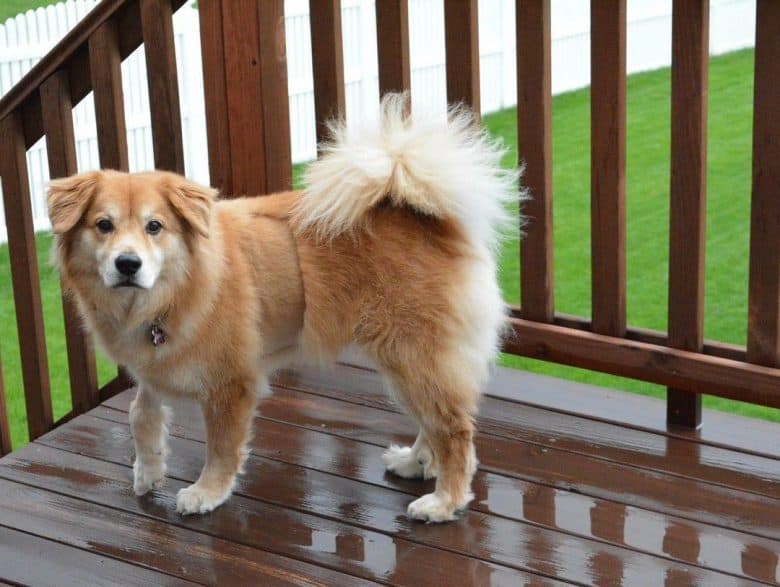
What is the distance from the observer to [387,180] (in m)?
2.63

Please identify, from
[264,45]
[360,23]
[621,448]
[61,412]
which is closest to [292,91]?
[360,23]

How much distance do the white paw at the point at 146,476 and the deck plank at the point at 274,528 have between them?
0.9 inches

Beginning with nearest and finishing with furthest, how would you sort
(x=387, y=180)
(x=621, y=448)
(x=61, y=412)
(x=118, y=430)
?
(x=387, y=180), (x=621, y=448), (x=118, y=430), (x=61, y=412)

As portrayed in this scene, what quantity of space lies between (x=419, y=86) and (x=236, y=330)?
23.8 ft

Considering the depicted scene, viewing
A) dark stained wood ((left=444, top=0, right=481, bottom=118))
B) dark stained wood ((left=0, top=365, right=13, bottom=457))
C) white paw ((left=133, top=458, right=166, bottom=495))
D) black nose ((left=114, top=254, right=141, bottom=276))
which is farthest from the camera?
dark stained wood ((left=0, top=365, right=13, bottom=457))

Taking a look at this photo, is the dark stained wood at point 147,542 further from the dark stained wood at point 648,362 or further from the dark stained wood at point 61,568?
the dark stained wood at point 648,362

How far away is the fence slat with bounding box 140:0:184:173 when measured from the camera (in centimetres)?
323

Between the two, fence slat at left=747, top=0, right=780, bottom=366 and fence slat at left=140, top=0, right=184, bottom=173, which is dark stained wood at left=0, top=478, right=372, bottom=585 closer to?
fence slat at left=140, top=0, right=184, bottom=173

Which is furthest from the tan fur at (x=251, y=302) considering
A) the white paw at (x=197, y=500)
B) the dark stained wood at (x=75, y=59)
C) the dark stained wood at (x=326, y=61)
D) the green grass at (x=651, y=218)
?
the green grass at (x=651, y=218)

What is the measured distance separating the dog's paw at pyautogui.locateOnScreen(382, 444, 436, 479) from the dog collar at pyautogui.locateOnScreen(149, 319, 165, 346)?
0.71 metres

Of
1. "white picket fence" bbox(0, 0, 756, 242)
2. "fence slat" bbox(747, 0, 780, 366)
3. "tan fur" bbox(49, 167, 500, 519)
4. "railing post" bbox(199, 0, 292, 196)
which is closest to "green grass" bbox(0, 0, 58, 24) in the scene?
"white picket fence" bbox(0, 0, 756, 242)

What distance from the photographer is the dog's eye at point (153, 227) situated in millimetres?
2484

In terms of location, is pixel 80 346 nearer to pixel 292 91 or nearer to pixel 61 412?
pixel 61 412

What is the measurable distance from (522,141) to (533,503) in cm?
99
